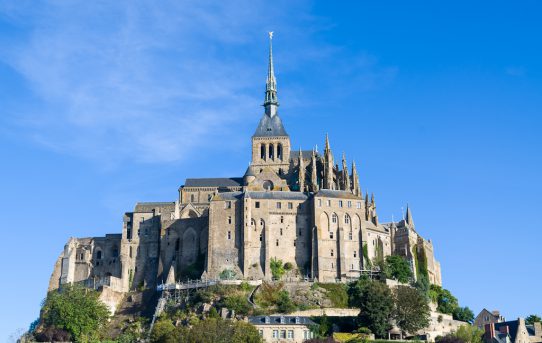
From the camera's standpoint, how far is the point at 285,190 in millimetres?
129250

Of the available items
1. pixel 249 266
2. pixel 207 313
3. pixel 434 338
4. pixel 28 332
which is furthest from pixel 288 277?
pixel 28 332

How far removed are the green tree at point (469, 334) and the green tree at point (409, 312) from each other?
4.22 metres

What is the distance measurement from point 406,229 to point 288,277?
19.9 meters

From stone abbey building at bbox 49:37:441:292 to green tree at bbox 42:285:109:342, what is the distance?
Result: 8.95m

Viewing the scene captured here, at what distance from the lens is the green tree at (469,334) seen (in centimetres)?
10225

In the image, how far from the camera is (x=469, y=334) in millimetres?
103688

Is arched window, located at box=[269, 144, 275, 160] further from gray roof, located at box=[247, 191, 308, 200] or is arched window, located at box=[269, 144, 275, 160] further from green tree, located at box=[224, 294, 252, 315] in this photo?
green tree, located at box=[224, 294, 252, 315]

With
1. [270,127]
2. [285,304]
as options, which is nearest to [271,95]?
[270,127]

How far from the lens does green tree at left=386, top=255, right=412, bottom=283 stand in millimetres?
118250

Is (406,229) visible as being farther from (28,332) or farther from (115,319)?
(28,332)

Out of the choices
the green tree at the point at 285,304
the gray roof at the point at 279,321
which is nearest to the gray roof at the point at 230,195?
the green tree at the point at 285,304

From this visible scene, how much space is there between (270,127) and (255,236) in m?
28.0

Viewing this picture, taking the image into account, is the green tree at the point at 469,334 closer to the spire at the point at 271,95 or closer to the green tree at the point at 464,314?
the green tree at the point at 464,314

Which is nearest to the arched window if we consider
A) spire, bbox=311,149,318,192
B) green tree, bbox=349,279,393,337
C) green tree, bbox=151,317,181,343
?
spire, bbox=311,149,318,192
